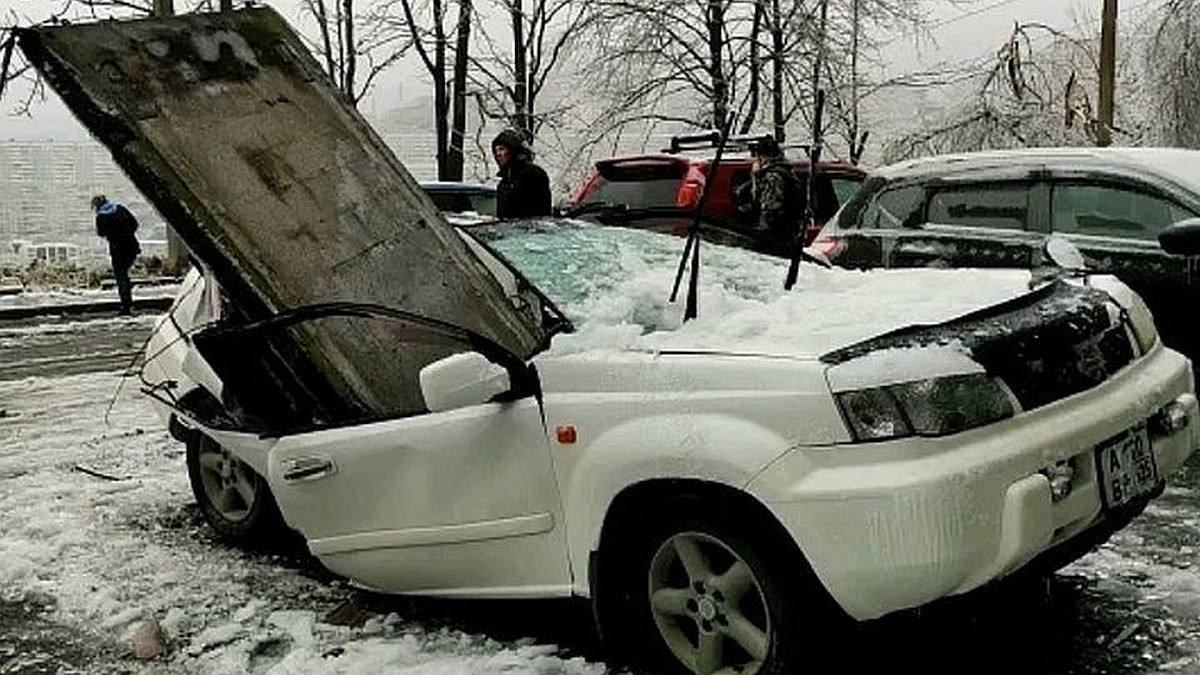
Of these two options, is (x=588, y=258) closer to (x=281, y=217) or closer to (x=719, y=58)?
(x=281, y=217)

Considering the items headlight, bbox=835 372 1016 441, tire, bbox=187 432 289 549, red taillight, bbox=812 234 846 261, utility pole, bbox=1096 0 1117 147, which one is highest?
utility pole, bbox=1096 0 1117 147

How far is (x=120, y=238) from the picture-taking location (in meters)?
17.3

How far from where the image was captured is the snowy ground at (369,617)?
3963 millimetres

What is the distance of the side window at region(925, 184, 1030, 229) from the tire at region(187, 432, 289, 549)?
4.14 meters

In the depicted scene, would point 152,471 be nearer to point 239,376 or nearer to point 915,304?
point 239,376

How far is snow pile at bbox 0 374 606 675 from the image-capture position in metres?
4.18

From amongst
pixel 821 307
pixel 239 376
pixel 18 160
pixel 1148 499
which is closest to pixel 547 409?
pixel 821 307

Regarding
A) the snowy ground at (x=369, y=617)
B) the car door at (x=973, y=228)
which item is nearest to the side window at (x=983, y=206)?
the car door at (x=973, y=228)

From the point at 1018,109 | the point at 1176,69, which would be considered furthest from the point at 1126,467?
the point at 1018,109

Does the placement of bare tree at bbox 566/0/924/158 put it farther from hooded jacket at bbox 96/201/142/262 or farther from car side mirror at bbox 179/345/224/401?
car side mirror at bbox 179/345/224/401

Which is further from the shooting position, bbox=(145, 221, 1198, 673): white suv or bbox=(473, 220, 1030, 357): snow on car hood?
bbox=(473, 220, 1030, 357): snow on car hood

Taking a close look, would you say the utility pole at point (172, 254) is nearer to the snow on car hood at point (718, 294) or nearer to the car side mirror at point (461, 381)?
the snow on car hood at point (718, 294)

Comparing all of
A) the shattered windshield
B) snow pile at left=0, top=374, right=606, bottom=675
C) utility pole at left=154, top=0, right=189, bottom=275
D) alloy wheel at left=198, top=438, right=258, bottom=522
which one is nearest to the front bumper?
snow pile at left=0, top=374, right=606, bottom=675

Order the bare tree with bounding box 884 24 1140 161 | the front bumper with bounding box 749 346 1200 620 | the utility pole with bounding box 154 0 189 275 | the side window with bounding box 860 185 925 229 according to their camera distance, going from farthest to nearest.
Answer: the bare tree with bounding box 884 24 1140 161
the utility pole with bounding box 154 0 189 275
the side window with bounding box 860 185 925 229
the front bumper with bounding box 749 346 1200 620
